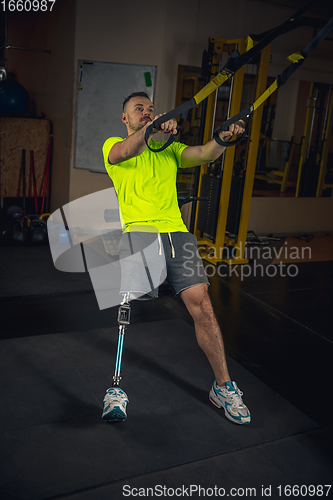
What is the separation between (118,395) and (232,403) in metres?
0.49

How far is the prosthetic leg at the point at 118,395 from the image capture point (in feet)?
6.13

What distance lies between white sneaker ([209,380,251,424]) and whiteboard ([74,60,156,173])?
3393 mm

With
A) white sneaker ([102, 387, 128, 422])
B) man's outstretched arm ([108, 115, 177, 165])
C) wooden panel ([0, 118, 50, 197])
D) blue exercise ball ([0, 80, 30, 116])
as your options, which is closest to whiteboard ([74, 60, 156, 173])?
wooden panel ([0, 118, 50, 197])

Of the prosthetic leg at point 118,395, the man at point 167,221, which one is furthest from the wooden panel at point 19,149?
the prosthetic leg at point 118,395

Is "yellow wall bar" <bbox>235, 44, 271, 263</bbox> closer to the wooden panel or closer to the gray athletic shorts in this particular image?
the gray athletic shorts

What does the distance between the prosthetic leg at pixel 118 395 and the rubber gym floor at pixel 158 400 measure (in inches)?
2.1

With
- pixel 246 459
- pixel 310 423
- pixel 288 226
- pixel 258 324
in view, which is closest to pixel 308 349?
pixel 258 324

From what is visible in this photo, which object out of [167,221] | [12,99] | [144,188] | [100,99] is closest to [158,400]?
[167,221]

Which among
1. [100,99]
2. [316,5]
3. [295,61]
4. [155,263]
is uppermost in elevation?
[316,5]

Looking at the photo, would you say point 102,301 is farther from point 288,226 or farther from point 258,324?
point 288,226

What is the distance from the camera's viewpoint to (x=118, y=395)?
1.93 metres

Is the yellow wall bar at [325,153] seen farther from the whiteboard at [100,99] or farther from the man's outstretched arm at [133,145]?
the man's outstretched arm at [133,145]

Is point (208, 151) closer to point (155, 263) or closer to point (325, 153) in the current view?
point (155, 263)

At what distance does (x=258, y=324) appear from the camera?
→ 3.04 metres
